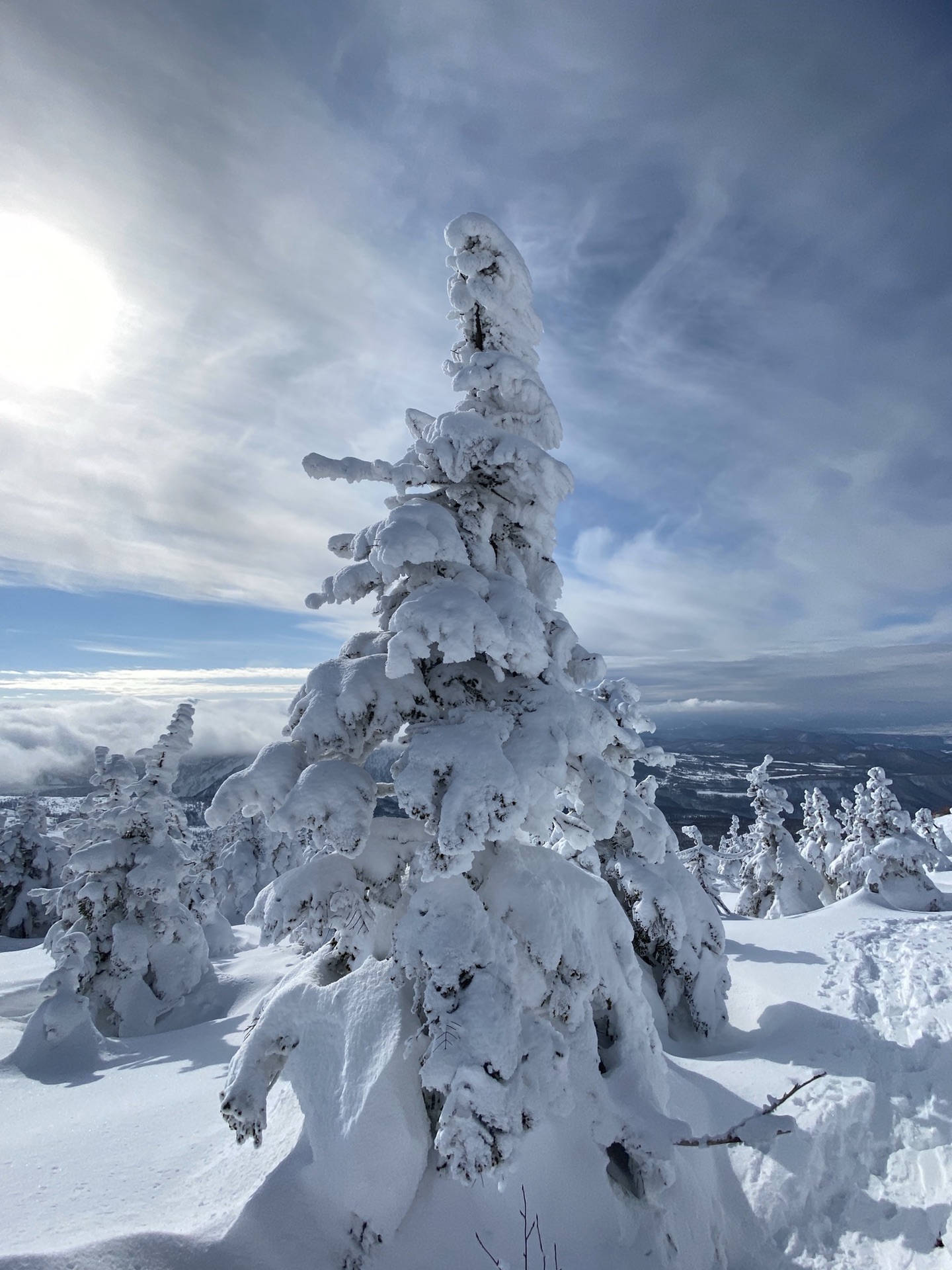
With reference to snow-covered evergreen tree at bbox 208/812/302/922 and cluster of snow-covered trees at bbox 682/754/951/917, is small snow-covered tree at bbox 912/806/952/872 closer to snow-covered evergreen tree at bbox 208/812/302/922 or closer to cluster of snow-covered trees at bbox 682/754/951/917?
cluster of snow-covered trees at bbox 682/754/951/917

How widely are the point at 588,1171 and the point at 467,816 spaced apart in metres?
5.09

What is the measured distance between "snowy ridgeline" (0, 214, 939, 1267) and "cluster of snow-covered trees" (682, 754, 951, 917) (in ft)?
64.5

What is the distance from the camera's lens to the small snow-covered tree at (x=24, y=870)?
3278cm

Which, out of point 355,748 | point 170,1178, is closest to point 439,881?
point 355,748

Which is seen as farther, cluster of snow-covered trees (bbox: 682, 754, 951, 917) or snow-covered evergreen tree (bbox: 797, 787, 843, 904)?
snow-covered evergreen tree (bbox: 797, 787, 843, 904)

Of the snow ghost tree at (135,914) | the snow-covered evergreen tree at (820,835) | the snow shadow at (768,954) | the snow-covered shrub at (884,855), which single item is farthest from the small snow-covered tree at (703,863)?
the snow ghost tree at (135,914)

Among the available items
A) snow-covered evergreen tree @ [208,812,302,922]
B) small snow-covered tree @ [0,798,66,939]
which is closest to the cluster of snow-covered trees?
snow-covered evergreen tree @ [208,812,302,922]

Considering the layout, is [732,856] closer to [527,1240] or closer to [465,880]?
[527,1240]

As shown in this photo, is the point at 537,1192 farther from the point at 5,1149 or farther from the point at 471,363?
the point at 471,363

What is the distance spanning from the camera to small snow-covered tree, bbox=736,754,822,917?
29734mm

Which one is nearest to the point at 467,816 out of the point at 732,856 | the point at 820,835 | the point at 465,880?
the point at 465,880

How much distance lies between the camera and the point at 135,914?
57.3ft

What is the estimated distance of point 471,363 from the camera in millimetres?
8508

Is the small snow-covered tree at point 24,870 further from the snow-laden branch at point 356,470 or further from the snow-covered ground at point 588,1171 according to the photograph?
the snow-laden branch at point 356,470
